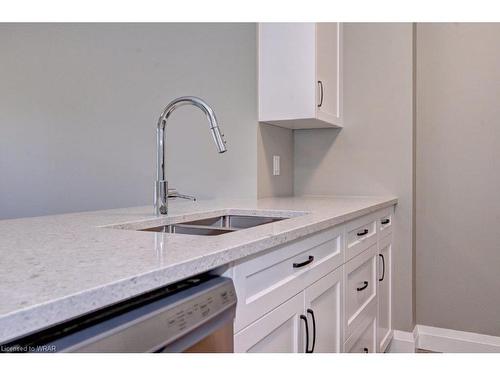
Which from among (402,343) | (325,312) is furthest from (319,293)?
(402,343)

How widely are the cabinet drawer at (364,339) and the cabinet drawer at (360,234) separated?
33cm

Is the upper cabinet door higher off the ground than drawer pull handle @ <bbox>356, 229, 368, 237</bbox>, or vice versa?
drawer pull handle @ <bbox>356, 229, 368, 237</bbox>

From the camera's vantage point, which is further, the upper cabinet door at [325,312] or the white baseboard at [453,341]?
the white baseboard at [453,341]

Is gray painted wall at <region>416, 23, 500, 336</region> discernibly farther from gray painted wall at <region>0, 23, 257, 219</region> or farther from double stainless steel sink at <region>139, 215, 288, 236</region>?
double stainless steel sink at <region>139, 215, 288, 236</region>

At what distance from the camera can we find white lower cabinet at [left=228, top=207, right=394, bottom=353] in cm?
98

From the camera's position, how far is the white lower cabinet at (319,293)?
98 cm

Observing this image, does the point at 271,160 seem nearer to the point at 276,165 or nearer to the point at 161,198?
the point at 276,165

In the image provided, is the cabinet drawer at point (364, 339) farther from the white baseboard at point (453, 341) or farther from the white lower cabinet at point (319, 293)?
the white baseboard at point (453, 341)

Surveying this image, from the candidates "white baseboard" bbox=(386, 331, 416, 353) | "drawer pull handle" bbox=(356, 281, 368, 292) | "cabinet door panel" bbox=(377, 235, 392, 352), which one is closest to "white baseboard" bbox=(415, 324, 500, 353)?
"white baseboard" bbox=(386, 331, 416, 353)

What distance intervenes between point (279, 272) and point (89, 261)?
1.72 ft

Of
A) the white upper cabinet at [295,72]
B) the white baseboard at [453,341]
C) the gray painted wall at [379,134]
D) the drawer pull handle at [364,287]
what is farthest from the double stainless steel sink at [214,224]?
the white baseboard at [453,341]

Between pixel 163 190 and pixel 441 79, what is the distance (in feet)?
5.80

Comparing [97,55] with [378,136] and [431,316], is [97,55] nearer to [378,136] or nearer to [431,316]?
[378,136]
